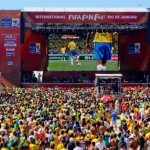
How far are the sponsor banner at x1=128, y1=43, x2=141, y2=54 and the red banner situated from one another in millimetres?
2617

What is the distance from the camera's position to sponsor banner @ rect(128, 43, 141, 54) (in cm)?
4484

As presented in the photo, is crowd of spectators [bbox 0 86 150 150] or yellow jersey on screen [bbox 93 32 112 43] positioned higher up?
yellow jersey on screen [bbox 93 32 112 43]

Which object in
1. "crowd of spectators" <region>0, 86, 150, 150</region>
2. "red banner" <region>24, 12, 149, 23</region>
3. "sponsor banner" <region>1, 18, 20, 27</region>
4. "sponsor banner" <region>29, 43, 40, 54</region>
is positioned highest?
"red banner" <region>24, 12, 149, 23</region>

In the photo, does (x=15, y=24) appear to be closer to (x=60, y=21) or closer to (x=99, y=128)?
(x=60, y=21)

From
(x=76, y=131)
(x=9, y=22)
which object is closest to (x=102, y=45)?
(x=9, y=22)

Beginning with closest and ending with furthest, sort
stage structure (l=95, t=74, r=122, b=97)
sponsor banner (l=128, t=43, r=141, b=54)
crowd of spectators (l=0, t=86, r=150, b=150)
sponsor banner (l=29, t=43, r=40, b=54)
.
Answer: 1. crowd of spectators (l=0, t=86, r=150, b=150)
2. stage structure (l=95, t=74, r=122, b=97)
3. sponsor banner (l=29, t=43, r=40, b=54)
4. sponsor banner (l=128, t=43, r=141, b=54)

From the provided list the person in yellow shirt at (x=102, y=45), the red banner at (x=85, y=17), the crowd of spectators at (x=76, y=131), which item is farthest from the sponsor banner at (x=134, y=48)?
the crowd of spectators at (x=76, y=131)

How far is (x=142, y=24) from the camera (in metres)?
42.7

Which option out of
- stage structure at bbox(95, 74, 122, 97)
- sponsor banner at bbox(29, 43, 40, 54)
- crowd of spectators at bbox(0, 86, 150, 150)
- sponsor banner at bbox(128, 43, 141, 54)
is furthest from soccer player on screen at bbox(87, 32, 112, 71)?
crowd of spectators at bbox(0, 86, 150, 150)

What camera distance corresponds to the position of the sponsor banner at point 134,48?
4484 cm

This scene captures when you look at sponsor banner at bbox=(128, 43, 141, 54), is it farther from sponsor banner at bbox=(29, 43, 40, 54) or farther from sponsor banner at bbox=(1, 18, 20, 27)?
sponsor banner at bbox=(1, 18, 20, 27)

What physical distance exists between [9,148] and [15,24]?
101 ft

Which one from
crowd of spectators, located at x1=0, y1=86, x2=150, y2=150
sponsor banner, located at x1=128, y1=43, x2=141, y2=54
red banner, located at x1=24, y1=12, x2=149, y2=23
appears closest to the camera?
crowd of spectators, located at x1=0, y1=86, x2=150, y2=150

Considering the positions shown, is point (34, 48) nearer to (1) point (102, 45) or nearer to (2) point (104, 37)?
(1) point (102, 45)
